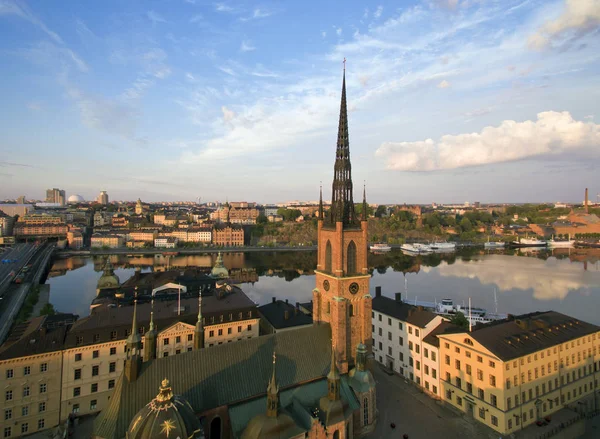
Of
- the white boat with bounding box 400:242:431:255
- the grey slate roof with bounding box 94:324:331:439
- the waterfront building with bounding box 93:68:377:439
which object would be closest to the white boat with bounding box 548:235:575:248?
the white boat with bounding box 400:242:431:255

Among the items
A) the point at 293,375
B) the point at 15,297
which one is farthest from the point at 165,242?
the point at 293,375

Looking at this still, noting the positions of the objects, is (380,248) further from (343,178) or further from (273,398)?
(273,398)

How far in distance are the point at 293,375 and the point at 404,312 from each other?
16217mm

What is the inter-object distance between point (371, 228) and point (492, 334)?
160 meters

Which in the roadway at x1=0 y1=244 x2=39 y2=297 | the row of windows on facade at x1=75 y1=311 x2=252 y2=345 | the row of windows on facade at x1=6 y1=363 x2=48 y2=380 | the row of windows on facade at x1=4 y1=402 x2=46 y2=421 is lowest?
the row of windows on facade at x1=4 y1=402 x2=46 y2=421

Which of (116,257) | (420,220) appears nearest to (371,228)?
(420,220)

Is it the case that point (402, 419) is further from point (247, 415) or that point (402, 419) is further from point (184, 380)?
point (184, 380)

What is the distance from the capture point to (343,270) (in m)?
25.1

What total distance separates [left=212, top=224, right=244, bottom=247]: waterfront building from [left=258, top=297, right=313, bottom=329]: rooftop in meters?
118

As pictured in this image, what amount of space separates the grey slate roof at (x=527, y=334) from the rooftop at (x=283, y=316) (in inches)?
675

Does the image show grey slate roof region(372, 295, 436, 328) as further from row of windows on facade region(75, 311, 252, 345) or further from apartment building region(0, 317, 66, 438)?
apartment building region(0, 317, 66, 438)

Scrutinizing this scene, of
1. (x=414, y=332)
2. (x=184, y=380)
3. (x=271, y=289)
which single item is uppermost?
(x=184, y=380)

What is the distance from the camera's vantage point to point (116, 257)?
123750mm

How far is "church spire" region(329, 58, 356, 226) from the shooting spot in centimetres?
2641
